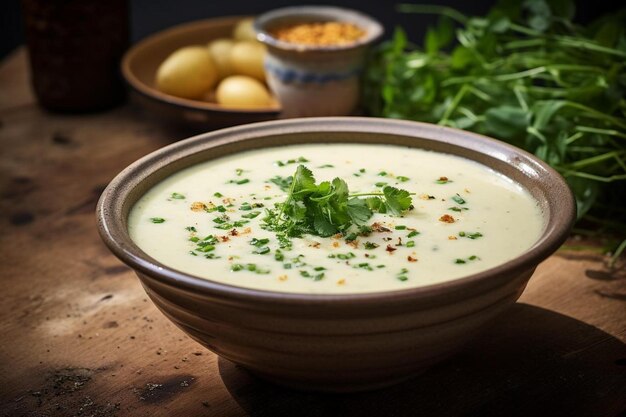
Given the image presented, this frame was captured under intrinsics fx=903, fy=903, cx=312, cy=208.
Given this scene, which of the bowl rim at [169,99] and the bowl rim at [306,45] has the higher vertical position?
the bowl rim at [306,45]

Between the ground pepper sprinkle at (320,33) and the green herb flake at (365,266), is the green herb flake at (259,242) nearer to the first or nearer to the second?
the green herb flake at (365,266)

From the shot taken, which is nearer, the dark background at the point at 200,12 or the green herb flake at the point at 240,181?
the green herb flake at the point at 240,181

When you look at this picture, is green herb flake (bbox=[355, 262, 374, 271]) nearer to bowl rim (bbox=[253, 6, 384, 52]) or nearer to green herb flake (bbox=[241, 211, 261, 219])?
green herb flake (bbox=[241, 211, 261, 219])

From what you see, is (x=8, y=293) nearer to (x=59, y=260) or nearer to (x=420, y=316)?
(x=59, y=260)

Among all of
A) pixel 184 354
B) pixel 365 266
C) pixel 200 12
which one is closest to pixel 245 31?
pixel 200 12

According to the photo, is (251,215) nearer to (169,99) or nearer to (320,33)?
(169,99)

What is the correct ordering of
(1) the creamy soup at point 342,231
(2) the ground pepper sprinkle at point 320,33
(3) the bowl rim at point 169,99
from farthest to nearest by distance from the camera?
1. (2) the ground pepper sprinkle at point 320,33
2. (3) the bowl rim at point 169,99
3. (1) the creamy soup at point 342,231

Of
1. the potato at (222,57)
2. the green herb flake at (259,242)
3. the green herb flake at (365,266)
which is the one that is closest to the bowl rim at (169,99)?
the potato at (222,57)
